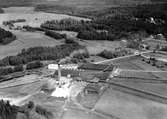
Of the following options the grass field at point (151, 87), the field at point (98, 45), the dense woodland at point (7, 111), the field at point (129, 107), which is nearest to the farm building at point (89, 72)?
the grass field at point (151, 87)

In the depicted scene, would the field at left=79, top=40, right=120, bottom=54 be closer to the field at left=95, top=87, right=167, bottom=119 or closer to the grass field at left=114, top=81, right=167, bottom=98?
the grass field at left=114, top=81, right=167, bottom=98

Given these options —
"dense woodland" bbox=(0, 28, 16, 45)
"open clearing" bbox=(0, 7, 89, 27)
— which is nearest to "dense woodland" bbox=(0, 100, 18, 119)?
"dense woodland" bbox=(0, 28, 16, 45)

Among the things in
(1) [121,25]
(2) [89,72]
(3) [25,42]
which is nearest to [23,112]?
(2) [89,72]

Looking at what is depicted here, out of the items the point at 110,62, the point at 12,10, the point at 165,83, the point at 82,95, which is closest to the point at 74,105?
the point at 82,95

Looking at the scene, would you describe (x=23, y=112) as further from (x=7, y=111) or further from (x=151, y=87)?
(x=151, y=87)

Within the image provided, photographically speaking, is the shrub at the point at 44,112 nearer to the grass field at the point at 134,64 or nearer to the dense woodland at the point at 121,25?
the grass field at the point at 134,64

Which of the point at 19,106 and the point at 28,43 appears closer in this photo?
the point at 19,106

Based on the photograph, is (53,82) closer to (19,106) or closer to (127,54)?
(19,106)
